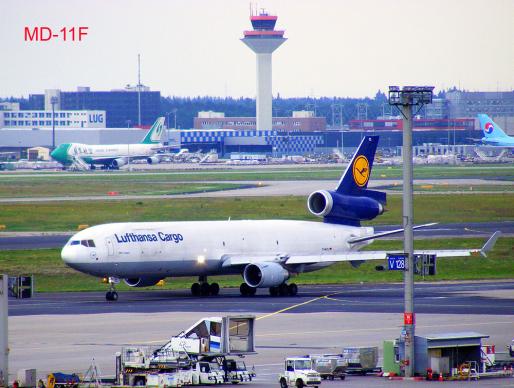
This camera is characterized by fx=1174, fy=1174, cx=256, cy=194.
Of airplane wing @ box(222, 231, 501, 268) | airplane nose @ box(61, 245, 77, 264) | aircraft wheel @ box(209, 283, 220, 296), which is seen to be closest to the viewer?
airplane nose @ box(61, 245, 77, 264)

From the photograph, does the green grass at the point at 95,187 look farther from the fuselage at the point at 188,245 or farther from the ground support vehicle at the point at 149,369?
the ground support vehicle at the point at 149,369

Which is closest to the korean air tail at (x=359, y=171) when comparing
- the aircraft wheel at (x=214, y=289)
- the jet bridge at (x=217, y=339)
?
the aircraft wheel at (x=214, y=289)

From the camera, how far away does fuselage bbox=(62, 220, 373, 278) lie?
→ 68.4 m

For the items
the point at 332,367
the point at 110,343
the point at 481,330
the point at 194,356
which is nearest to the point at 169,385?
the point at 194,356

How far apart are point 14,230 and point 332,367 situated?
257 ft

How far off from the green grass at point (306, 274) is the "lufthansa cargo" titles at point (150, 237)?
364 inches

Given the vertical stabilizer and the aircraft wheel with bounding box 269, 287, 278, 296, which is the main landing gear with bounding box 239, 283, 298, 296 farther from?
the vertical stabilizer

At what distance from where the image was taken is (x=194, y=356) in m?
43.9

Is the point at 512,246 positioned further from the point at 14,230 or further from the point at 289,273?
the point at 14,230

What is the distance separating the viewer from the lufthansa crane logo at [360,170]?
79.1 m

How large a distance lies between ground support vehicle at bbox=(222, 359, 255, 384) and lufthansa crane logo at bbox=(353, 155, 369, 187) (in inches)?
1476

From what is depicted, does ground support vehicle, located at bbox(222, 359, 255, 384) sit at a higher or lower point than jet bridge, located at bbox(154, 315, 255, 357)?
lower

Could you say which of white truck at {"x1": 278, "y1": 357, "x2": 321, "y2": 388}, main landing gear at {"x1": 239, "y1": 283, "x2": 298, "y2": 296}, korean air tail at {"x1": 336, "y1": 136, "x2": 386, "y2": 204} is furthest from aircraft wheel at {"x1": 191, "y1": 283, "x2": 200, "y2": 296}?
white truck at {"x1": 278, "y1": 357, "x2": 321, "y2": 388}

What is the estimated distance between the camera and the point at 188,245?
71.8m
